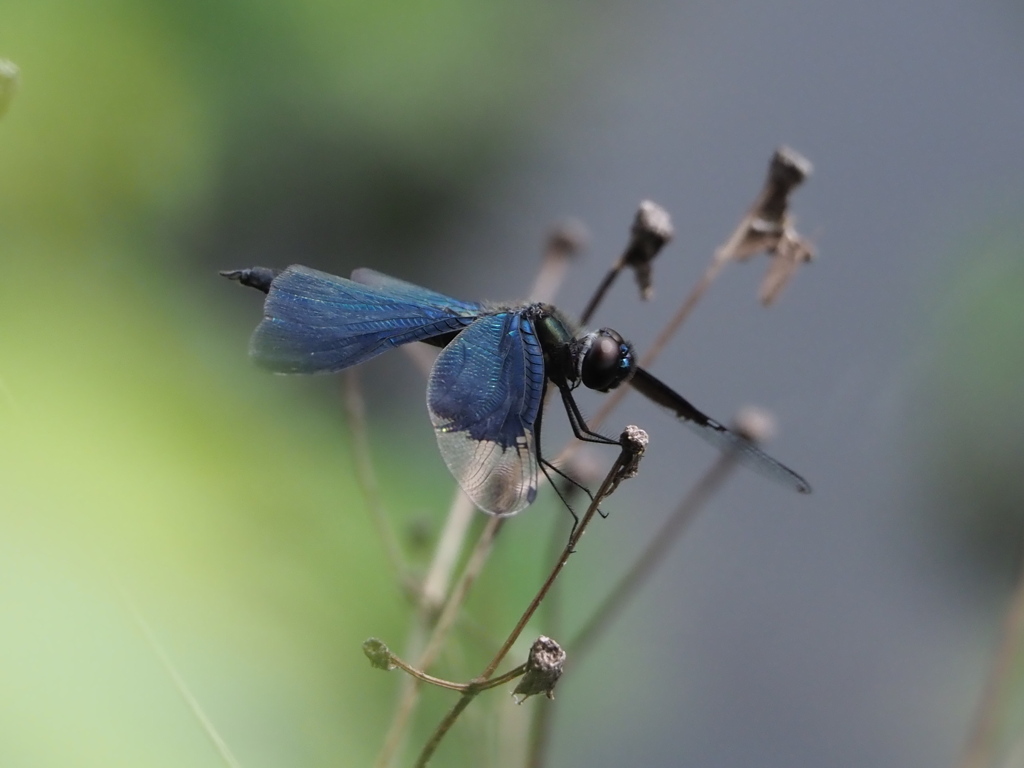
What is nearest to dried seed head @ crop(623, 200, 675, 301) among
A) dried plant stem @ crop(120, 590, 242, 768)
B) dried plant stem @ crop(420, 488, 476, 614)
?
dried plant stem @ crop(420, 488, 476, 614)

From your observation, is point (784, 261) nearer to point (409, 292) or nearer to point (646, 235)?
point (646, 235)

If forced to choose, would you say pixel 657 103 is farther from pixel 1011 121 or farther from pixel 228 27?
pixel 228 27

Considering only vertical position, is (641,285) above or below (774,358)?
above

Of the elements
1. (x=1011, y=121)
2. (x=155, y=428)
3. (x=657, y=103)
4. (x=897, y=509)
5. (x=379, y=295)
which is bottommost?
(x=155, y=428)

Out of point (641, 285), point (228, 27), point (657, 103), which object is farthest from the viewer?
point (657, 103)

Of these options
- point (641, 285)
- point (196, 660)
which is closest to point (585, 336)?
point (641, 285)

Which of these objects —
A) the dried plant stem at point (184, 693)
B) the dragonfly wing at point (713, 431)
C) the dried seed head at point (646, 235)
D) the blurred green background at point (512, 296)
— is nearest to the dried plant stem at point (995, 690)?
the blurred green background at point (512, 296)
